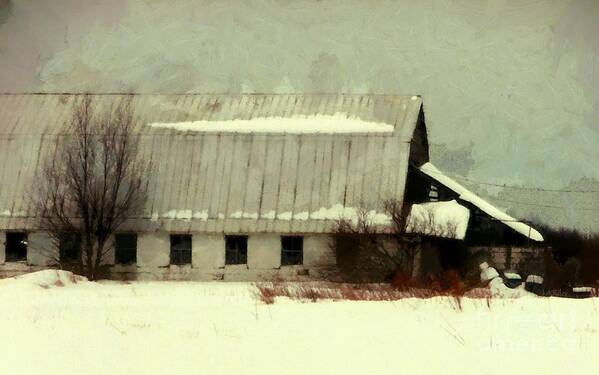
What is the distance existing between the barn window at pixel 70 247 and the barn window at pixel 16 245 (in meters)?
1.70

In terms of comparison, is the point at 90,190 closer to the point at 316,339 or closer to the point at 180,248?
the point at 180,248

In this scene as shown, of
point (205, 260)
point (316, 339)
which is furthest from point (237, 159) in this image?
point (316, 339)

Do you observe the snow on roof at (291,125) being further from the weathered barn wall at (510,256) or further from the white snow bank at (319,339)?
the white snow bank at (319,339)

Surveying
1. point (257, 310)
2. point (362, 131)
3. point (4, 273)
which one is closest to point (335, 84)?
point (362, 131)

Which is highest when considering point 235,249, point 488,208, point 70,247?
point 488,208

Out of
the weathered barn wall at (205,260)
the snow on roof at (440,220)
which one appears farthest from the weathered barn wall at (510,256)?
the weathered barn wall at (205,260)

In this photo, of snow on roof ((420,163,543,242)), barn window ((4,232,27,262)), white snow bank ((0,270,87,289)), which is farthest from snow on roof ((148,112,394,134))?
white snow bank ((0,270,87,289))

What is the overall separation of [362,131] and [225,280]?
279 inches

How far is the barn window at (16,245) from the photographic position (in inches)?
1318

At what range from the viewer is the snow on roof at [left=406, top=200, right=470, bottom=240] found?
29891 mm

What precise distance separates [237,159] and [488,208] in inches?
352

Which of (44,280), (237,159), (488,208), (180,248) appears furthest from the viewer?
(237,159)

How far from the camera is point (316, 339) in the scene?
34.3 ft

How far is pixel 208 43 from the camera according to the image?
27875mm
